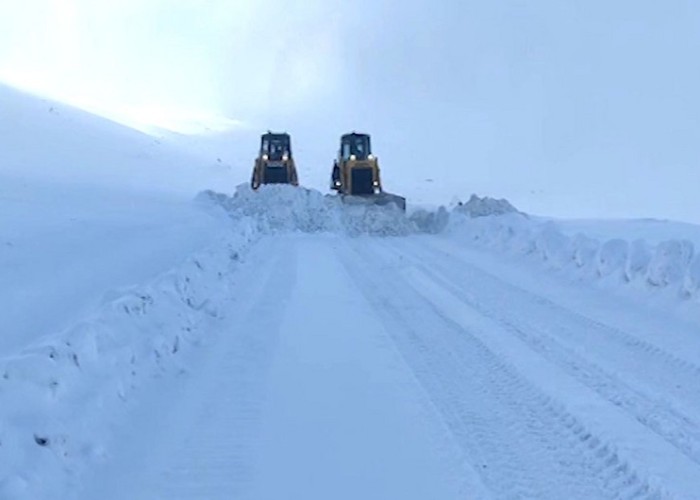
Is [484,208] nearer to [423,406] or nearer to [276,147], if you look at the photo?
[276,147]

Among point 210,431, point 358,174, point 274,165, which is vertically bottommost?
point 210,431

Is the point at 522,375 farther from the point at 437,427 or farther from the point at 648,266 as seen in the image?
the point at 648,266

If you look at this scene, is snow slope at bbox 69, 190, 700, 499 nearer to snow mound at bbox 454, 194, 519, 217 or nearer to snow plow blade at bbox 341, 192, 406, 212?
snow mound at bbox 454, 194, 519, 217

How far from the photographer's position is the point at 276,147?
30.2 metres

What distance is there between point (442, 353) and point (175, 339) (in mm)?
2282

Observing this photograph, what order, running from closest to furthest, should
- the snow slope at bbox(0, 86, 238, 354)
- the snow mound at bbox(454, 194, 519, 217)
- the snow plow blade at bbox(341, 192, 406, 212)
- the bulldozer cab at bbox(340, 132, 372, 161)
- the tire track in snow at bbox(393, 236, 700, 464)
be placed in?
the tire track in snow at bbox(393, 236, 700, 464)
the snow slope at bbox(0, 86, 238, 354)
the snow mound at bbox(454, 194, 519, 217)
the snow plow blade at bbox(341, 192, 406, 212)
the bulldozer cab at bbox(340, 132, 372, 161)

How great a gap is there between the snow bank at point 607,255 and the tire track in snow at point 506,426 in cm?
334

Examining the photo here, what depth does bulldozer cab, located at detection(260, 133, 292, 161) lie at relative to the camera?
29.9 metres

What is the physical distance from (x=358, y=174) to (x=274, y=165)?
13.5 feet

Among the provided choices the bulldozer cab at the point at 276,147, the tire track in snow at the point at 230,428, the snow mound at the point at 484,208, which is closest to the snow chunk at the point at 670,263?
the tire track in snow at the point at 230,428

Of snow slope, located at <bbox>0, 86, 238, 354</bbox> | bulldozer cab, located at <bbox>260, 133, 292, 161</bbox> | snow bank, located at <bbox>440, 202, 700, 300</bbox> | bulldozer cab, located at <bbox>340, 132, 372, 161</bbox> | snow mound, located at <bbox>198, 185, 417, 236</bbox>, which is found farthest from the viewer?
bulldozer cab, located at <bbox>260, 133, 292, 161</bbox>

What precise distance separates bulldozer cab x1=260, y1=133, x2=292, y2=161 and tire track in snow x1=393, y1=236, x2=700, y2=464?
20141 millimetres

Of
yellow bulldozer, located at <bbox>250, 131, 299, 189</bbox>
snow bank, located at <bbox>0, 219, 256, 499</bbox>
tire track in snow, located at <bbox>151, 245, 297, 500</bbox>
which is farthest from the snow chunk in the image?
yellow bulldozer, located at <bbox>250, 131, 299, 189</bbox>

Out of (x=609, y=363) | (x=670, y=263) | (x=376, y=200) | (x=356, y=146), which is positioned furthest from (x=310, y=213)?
(x=609, y=363)
